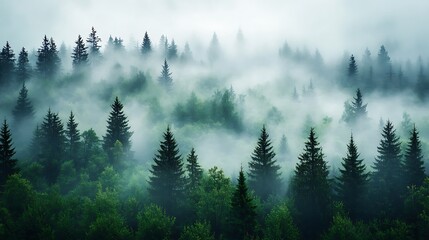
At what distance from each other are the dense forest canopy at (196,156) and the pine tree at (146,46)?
85cm

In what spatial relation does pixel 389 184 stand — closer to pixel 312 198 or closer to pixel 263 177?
pixel 312 198

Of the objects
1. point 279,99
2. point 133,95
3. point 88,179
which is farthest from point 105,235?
point 279,99

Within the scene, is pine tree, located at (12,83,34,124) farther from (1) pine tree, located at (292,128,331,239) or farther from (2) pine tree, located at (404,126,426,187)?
(2) pine tree, located at (404,126,426,187)

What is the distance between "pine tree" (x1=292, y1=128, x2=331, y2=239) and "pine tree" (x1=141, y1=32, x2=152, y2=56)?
5104 inches

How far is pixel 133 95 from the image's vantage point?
151875 mm

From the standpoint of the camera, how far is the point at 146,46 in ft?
624

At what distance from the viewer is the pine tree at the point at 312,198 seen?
72.1 metres

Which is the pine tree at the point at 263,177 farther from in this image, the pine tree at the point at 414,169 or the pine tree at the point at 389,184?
the pine tree at the point at 414,169

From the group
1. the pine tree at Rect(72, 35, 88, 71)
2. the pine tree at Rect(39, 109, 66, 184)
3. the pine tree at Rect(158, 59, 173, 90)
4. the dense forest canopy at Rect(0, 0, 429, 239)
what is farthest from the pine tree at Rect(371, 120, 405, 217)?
the pine tree at Rect(72, 35, 88, 71)

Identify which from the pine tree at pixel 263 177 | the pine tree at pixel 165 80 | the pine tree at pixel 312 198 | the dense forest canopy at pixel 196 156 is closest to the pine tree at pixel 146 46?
the dense forest canopy at pixel 196 156

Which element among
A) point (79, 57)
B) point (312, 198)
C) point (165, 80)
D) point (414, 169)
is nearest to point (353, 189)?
point (312, 198)

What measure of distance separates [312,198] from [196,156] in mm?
23734

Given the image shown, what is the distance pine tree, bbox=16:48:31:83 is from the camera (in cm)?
14750

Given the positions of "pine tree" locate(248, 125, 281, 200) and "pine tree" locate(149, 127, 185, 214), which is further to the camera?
"pine tree" locate(248, 125, 281, 200)
